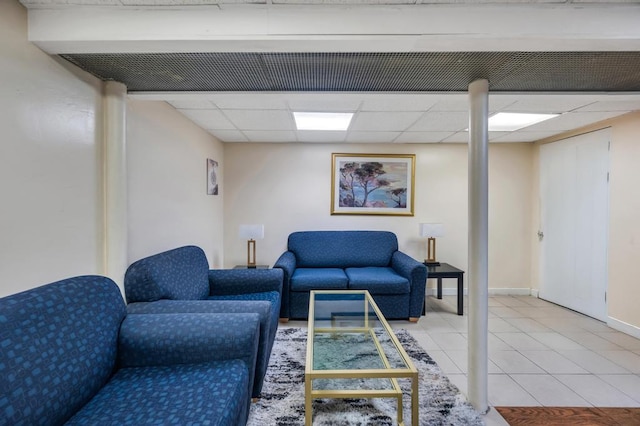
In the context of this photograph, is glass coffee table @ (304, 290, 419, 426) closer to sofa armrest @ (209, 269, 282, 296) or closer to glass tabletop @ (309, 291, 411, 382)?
glass tabletop @ (309, 291, 411, 382)

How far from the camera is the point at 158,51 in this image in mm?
1563

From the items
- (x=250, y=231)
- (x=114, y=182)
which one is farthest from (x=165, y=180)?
(x=250, y=231)

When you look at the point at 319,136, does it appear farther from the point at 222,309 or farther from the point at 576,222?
the point at 576,222

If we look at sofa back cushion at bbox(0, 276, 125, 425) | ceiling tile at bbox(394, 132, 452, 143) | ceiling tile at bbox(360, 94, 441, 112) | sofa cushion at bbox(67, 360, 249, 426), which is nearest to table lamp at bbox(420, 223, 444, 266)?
ceiling tile at bbox(394, 132, 452, 143)

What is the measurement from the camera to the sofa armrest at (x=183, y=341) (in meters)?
1.45

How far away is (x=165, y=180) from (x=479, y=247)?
2.57 metres

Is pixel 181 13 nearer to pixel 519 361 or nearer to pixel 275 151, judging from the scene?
pixel 275 151

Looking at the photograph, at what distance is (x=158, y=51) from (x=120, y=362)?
63.6 inches

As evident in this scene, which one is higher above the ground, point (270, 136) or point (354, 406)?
point (270, 136)

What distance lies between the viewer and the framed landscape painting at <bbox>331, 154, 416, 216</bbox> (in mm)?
4250

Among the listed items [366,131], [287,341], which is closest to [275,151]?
[366,131]

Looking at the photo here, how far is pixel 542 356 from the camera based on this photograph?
8.41ft

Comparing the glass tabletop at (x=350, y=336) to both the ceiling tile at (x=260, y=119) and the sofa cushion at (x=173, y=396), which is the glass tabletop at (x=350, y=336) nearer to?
the sofa cushion at (x=173, y=396)

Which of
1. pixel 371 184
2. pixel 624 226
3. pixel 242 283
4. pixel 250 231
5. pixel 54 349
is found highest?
pixel 371 184
